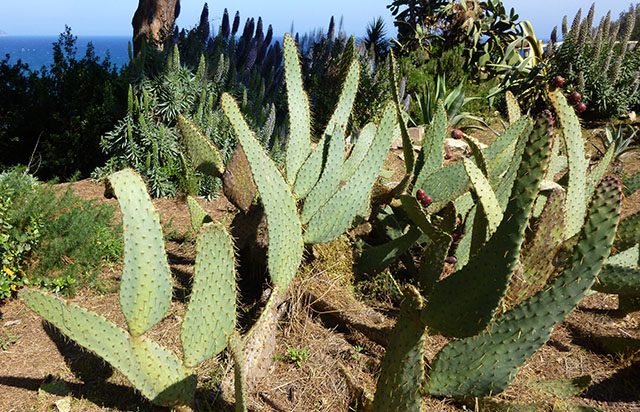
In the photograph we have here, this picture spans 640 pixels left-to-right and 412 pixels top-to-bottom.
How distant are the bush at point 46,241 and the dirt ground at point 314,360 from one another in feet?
0.46

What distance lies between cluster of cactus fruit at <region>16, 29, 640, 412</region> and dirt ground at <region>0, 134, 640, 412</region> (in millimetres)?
299

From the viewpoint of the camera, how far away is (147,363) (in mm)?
2059

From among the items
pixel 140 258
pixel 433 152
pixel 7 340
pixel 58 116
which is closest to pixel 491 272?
pixel 140 258

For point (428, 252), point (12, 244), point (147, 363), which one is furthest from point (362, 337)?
Answer: point (12, 244)

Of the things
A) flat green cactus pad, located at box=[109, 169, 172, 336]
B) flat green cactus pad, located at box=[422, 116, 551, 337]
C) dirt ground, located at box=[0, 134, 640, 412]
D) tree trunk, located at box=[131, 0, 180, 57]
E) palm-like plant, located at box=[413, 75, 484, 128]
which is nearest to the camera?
flat green cactus pad, located at box=[422, 116, 551, 337]

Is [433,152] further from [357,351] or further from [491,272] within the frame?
[491,272]

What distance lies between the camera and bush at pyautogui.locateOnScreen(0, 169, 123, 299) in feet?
10.3

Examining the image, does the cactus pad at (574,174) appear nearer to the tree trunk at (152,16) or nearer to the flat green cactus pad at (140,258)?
the flat green cactus pad at (140,258)

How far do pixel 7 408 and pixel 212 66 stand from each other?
4.58 metres

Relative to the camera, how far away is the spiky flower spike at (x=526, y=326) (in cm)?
167

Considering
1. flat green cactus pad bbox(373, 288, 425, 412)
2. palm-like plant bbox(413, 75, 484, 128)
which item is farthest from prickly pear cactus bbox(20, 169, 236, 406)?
palm-like plant bbox(413, 75, 484, 128)

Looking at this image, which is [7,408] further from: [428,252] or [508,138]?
[508,138]

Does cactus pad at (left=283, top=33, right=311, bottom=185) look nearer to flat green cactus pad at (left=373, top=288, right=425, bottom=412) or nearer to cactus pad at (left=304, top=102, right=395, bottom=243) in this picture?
cactus pad at (left=304, top=102, right=395, bottom=243)

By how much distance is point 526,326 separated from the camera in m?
1.89
